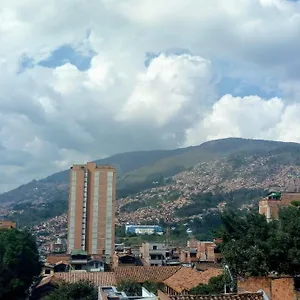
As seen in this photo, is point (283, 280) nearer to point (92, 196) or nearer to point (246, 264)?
point (246, 264)

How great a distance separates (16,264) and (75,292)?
1462 centimetres

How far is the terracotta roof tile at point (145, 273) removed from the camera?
45312mm

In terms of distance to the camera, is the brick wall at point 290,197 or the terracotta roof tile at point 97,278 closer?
the terracotta roof tile at point 97,278

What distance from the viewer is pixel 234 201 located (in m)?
156

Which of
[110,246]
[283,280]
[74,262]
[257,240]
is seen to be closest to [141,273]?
[74,262]

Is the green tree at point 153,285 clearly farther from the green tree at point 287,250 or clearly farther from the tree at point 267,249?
the green tree at point 287,250

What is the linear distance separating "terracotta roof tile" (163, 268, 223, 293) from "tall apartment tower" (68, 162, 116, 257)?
43069 mm

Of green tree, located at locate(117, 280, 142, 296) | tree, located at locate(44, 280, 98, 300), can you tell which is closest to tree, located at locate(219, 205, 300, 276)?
tree, located at locate(44, 280, 98, 300)

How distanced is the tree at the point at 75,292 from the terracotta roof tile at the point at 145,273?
31.0 ft

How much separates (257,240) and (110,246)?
227 ft

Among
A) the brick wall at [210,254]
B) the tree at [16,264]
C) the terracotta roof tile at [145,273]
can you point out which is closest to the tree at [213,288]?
the terracotta roof tile at [145,273]

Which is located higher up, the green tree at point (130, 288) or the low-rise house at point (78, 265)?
the low-rise house at point (78, 265)

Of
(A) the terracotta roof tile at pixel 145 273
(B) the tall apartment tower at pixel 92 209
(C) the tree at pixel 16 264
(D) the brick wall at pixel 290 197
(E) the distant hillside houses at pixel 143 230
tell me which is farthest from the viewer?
(E) the distant hillside houses at pixel 143 230

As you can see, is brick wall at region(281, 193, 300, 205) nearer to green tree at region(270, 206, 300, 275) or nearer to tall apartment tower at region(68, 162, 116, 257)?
tall apartment tower at region(68, 162, 116, 257)
